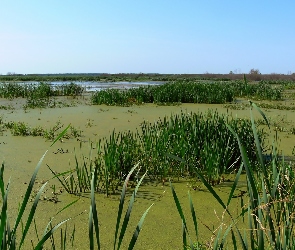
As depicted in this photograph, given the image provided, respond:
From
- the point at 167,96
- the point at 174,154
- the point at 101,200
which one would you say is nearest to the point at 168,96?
the point at 167,96

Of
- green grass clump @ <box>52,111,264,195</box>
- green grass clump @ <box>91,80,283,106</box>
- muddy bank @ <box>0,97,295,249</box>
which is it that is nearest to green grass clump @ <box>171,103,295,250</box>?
muddy bank @ <box>0,97,295,249</box>

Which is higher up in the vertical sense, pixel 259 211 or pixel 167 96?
pixel 167 96

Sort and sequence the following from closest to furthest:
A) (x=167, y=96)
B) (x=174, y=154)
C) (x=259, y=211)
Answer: (x=259, y=211) < (x=174, y=154) < (x=167, y=96)

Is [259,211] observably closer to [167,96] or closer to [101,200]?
[101,200]

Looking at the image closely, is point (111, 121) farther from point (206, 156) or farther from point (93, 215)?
point (93, 215)

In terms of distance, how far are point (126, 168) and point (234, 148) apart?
4.12ft

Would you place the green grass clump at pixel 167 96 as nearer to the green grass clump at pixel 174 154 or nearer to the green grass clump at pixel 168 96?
the green grass clump at pixel 168 96

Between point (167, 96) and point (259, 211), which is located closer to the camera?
point (259, 211)

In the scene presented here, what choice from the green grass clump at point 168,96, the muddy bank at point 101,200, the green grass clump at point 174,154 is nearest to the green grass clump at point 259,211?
the muddy bank at point 101,200

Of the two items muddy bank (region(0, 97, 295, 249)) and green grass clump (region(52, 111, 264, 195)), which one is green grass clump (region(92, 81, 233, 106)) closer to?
muddy bank (region(0, 97, 295, 249))

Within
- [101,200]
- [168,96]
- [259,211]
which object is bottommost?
[101,200]

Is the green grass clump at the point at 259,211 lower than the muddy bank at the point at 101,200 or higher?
higher

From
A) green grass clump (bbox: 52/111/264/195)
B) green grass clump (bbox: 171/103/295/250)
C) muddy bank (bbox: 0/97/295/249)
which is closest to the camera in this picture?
green grass clump (bbox: 171/103/295/250)

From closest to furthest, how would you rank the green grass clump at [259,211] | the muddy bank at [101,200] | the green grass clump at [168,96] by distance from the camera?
1. the green grass clump at [259,211]
2. the muddy bank at [101,200]
3. the green grass clump at [168,96]
